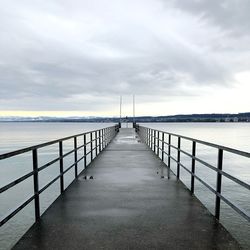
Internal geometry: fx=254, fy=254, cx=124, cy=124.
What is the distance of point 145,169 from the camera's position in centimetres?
861

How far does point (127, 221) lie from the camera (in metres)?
4.14

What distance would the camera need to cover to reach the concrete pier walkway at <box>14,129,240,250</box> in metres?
3.41

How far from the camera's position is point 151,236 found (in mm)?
3611

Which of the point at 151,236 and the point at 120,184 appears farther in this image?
the point at 120,184

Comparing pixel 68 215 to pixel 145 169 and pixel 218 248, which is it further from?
pixel 145 169

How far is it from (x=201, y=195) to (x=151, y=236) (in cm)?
1022

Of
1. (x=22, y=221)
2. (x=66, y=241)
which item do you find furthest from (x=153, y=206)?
(x=22, y=221)

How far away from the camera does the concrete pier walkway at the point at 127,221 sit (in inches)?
134

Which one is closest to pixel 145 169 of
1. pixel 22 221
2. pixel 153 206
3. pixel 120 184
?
pixel 120 184

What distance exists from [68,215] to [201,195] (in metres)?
10.1

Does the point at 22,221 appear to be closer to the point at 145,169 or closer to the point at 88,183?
→ the point at 88,183

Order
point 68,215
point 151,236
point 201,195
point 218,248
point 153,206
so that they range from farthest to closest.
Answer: point 201,195 < point 153,206 < point 68,215 < point 151,236 < point 218,248

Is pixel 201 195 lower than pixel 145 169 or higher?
lower

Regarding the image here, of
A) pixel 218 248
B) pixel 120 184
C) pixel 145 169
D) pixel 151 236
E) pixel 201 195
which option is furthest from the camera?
pixel 201 195
